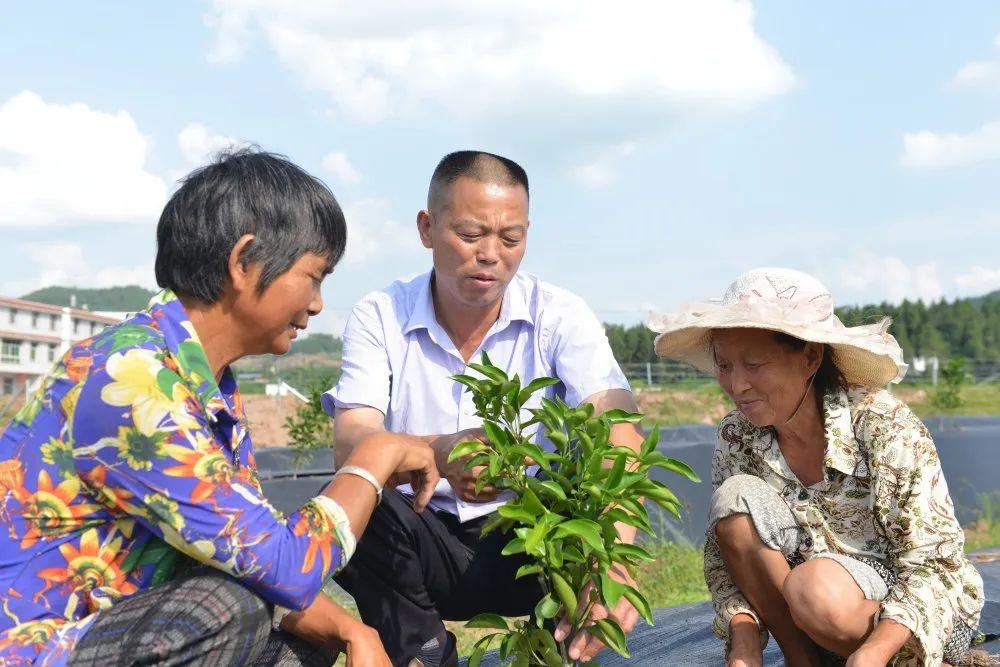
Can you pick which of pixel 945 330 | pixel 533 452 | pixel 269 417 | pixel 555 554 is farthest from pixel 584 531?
pixel 945 330

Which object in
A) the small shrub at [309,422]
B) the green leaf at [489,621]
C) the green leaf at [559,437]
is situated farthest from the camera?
the small shrub at [309,422]

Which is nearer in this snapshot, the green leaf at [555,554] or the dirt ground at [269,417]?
the green leaf at [555,554]

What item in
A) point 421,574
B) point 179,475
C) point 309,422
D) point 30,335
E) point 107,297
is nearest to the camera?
point 179,475

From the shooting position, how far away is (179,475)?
1615mm

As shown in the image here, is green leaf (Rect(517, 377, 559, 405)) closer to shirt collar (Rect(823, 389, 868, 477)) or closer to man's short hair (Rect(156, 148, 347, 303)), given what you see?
man's short hair (Rect(156, 148, 347, 303))

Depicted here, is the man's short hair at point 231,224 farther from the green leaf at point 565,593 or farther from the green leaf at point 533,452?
the green leaf at point 565,593

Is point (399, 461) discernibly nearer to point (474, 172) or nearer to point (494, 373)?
point (494, 373)

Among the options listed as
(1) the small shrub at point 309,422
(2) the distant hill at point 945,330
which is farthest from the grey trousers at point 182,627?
(2) the distant hill at point 945,330

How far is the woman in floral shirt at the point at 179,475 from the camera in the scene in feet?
5.33

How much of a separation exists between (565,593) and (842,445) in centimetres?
83

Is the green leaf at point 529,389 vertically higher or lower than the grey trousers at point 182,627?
higher

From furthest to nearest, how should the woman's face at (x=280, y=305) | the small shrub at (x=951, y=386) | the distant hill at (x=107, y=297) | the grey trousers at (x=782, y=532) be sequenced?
1. the distant hill at (x=107, y=297)
2. the small shrub at (x=951, y=386)
3. the grey trousers at (x=782, y=532)
4. the woman's face at (x=280, y=305)

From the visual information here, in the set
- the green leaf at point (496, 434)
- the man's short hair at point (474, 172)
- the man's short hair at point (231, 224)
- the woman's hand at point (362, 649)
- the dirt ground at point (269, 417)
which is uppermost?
A: the man's short hair at point (474, 172)

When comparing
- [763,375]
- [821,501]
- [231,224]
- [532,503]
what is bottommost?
[821,501]
